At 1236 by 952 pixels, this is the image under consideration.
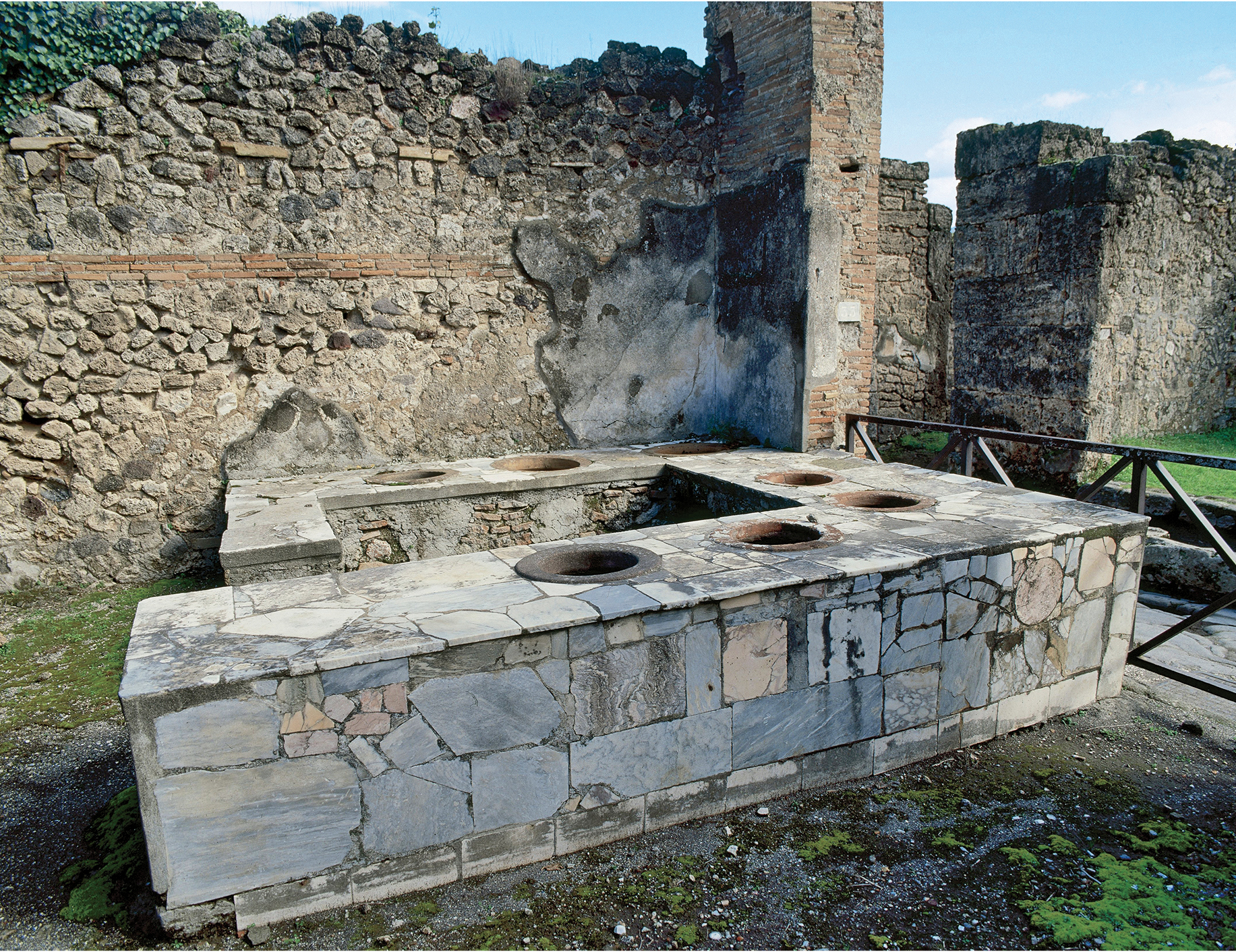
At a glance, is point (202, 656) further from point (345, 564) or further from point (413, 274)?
point (413, 274)

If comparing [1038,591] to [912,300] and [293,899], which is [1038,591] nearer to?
[293,899]

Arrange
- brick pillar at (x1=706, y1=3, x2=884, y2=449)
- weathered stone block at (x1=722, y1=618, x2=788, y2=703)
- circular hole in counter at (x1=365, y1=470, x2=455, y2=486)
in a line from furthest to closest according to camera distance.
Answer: brick pillar at (x1=706, y1=3, x2=884, y2=449) → circular hole in counter at (x1=365, y1=470, x2=455, y2=486) → weathered stone block at (x1=722, y1=618, x2=788, y2=703)

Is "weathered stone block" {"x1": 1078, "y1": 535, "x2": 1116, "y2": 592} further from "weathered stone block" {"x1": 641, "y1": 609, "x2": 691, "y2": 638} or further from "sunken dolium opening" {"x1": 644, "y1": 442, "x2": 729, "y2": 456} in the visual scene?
"sunken dolium opening" {"x1": 644, "y1": 442, "x2": 729, "y2": 456}

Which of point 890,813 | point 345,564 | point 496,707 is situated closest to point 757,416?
point 345,564

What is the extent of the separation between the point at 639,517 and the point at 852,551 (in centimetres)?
285

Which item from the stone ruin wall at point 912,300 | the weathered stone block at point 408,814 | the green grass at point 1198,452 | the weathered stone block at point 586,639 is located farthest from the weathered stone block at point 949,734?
the stone ruin wall at point 912,300

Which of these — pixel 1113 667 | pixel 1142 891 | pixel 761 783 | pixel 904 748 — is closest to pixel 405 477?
pixel 761 783

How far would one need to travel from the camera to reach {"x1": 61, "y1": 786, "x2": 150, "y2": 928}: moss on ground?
2.57 m

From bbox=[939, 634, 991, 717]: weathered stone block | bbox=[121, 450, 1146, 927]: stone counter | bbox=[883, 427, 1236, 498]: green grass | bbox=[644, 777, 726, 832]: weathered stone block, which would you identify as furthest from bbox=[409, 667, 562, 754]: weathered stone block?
bbox=[883, 427, 1236, 498]: green grass

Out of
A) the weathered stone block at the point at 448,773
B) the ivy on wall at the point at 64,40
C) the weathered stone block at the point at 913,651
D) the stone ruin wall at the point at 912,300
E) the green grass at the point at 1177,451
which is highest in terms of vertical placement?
the ivy on wall at the point at 64,40

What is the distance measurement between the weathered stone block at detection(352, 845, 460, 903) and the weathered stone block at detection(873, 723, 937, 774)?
6.12 feet

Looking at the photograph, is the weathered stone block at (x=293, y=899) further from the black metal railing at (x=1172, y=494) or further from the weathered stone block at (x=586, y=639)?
the black metal railing at (x=1172, y=494)

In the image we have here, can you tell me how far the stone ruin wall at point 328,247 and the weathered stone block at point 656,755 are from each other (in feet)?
12.9

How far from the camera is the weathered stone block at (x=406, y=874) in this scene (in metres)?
2.58
